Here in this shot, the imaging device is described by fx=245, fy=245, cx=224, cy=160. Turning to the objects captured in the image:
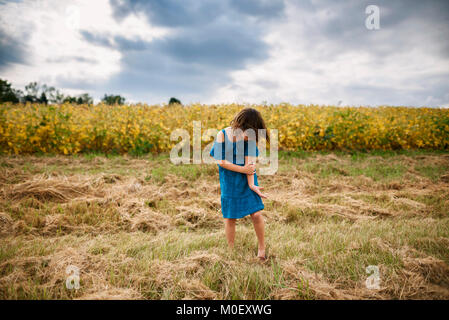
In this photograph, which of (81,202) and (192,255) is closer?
(192,255)

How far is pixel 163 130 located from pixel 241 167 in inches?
221

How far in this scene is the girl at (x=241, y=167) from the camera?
94.7 inches

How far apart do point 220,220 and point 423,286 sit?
237 cm

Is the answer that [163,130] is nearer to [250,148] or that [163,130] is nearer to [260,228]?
[250,148]

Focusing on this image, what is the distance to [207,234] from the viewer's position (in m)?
3.09

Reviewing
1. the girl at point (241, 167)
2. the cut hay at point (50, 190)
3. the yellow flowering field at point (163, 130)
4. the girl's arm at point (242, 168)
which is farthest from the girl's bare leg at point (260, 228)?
the yellow flowering field at point (163, 130)

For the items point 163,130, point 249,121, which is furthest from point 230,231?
point 163,130

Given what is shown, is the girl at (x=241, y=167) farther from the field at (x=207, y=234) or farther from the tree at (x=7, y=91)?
the tree at (x=7, y=91)

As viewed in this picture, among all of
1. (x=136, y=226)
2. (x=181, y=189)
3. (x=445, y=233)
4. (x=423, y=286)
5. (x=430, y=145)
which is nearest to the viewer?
(x=423, y=286)

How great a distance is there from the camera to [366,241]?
2711mm

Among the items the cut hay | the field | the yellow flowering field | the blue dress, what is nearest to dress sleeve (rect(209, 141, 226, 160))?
the blue dress

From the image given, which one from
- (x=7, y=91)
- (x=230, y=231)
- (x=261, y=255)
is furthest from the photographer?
(x=7, y=91)
